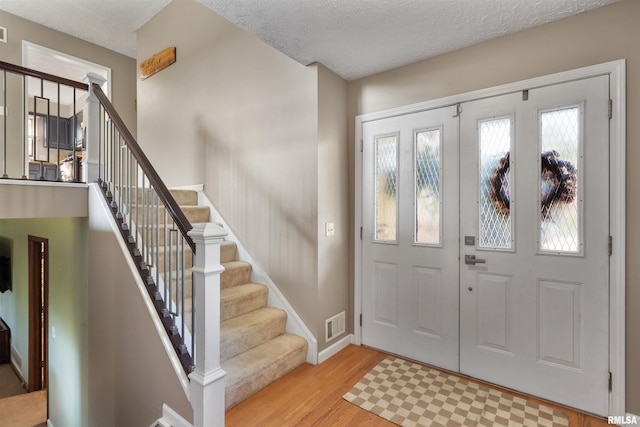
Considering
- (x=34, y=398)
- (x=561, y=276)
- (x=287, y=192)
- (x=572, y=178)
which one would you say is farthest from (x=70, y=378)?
(x=572, y=178)

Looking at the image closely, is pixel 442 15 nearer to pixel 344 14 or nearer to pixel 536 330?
pixel 344 14

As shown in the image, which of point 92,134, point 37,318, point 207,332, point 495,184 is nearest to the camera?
point 207,332

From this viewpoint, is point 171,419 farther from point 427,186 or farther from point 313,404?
point 427,186

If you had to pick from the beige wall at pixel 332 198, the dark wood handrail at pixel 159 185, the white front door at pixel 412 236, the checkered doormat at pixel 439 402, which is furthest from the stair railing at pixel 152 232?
the white front door at pixel 412 236

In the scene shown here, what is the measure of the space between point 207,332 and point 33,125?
2717mm

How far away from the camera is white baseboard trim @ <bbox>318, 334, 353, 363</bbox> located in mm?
2717

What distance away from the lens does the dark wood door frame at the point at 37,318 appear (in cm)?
379

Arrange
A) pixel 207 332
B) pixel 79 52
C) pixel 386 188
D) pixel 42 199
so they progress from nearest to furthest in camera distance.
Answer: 1. pixel 207 332
2. pixel 42 199
3. pixel 386 188
4. pixel 79 52

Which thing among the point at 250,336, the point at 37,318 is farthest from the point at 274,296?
→ the point at 37,318

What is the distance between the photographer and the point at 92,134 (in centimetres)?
272

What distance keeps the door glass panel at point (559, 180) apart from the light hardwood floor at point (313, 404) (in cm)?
111

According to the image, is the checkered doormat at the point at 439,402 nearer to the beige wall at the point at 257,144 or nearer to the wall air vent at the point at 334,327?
the wall air vent at the point at 334,327

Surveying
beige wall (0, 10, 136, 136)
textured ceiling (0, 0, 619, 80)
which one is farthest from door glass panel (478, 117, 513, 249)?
beige wall (0, 10, 136, 136)

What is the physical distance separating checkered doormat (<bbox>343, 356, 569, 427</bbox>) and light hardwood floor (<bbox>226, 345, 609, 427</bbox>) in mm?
78
